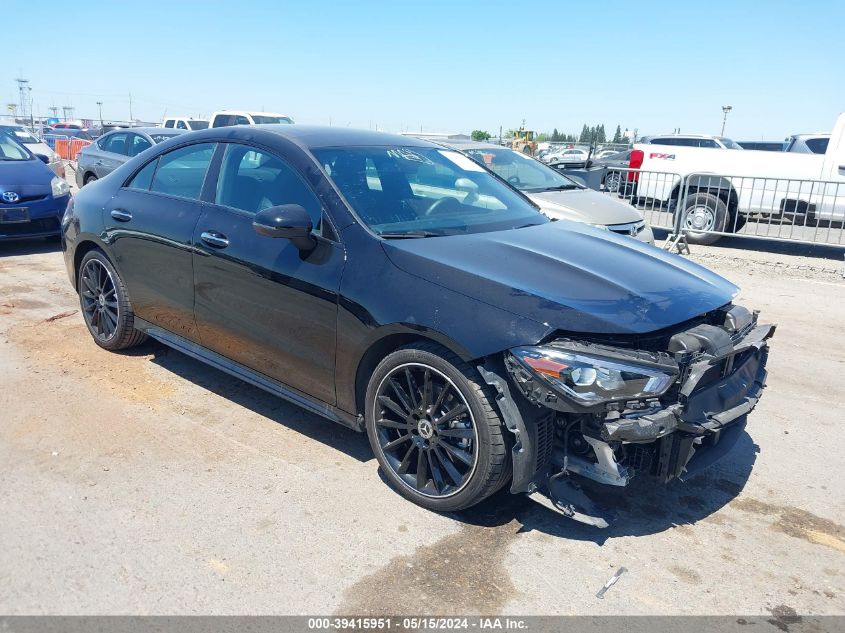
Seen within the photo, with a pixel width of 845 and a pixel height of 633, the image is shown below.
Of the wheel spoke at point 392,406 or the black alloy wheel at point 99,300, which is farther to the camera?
the black alloy wheel at point 99,300

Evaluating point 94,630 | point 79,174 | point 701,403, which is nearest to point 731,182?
point 701,403

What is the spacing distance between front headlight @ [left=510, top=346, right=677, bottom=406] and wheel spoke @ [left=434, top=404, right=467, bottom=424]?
1.26ft

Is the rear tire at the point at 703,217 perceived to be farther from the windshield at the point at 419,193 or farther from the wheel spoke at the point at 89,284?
the wheel spoke at the point at 89,284

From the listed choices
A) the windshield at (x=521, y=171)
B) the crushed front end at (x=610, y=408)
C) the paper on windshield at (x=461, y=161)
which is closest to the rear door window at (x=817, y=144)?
the windshield at (x=521, y=171)

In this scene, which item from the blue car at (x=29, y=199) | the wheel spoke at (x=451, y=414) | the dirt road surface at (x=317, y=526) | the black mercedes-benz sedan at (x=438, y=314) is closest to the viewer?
the dirt road surface at (x=317, y=526)

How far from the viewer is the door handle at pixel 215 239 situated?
404cm

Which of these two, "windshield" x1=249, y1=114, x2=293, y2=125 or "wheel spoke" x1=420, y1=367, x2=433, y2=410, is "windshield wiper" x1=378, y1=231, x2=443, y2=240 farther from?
"windshield" x1=249, y1=114, x2=293, y2=125

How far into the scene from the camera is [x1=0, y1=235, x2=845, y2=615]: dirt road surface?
9.05ft

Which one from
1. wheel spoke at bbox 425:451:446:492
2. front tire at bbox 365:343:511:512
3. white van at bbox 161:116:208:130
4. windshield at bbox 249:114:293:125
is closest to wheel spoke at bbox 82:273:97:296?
front tire at bbox 365:343:511:512

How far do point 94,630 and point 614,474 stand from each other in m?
2.07

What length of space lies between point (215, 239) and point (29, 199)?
5.92m

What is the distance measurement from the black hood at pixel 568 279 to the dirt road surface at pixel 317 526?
102 centimetres

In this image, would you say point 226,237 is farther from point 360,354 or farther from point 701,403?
point 701,403

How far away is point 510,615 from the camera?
8.77 ft
